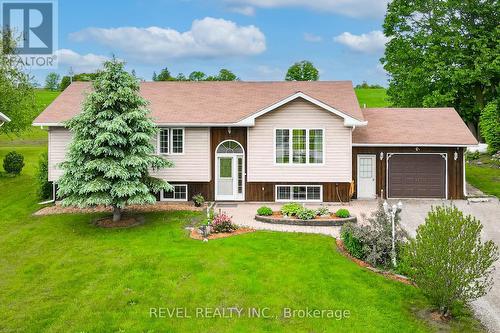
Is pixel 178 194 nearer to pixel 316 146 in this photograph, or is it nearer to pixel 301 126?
pixel 301 126

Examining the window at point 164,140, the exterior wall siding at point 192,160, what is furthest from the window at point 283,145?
the window at point 164,140

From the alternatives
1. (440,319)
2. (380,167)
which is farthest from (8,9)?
(440,319)

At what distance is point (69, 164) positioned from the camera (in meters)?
16.0

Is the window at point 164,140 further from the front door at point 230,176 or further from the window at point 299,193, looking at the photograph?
the window at point 299,193

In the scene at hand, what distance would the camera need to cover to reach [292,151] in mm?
19812

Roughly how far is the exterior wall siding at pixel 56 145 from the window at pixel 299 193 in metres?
9.82

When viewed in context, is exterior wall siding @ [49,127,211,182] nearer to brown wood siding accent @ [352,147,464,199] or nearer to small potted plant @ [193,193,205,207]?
small potted plant @ [193,193,205,207]

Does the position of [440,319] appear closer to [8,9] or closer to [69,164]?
[69,164]

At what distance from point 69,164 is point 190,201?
590 centimetres

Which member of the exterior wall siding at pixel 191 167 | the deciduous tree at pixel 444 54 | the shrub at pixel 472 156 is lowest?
the exterior wall siding at pixel 191 167

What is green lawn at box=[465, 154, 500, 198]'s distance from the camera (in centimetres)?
2321

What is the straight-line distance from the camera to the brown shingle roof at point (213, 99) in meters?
20.2

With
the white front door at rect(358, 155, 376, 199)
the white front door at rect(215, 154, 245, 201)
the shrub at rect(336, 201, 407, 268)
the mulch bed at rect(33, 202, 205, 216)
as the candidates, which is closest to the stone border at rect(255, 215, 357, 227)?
the shrub at rect(336, 201, 407, 268)

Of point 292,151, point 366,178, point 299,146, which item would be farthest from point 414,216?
point 292,151
